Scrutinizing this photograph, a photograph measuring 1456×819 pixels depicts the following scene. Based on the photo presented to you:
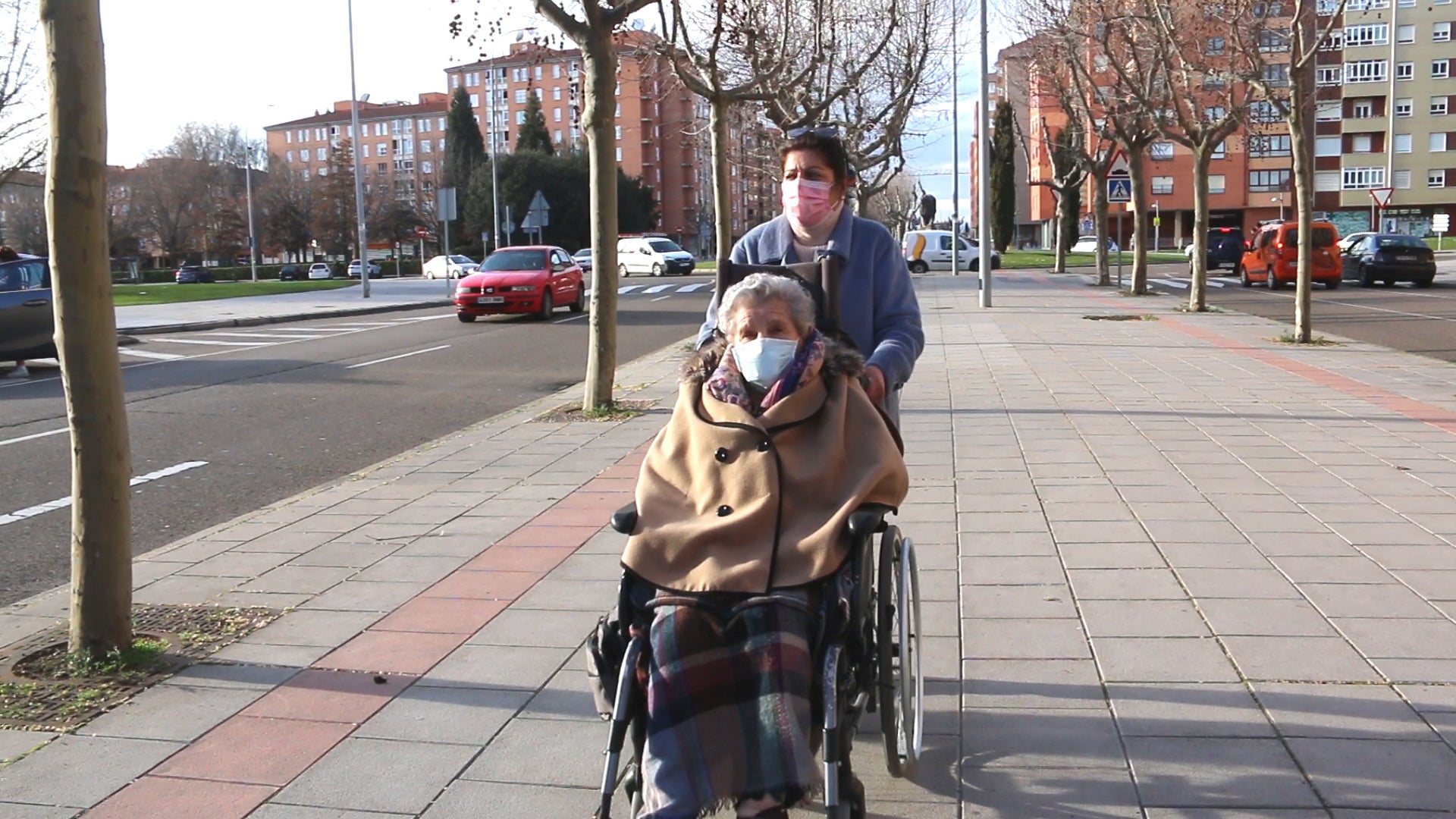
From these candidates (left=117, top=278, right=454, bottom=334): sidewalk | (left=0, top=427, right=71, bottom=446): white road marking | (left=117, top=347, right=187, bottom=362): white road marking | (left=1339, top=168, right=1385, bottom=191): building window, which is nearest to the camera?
(left=0, top=427, right=71, bottom=446): white road marking

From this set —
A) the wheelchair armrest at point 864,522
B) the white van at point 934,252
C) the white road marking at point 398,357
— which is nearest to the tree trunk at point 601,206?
the white road marking at point 398,357

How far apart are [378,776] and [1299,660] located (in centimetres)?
304

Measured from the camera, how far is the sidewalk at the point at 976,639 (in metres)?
3.55

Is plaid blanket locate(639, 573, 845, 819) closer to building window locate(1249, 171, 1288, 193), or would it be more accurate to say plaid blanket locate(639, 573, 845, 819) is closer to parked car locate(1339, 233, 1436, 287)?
parked car locate(1339, 233, 1436, 287)

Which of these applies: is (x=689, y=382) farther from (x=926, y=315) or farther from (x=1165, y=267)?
(x=1165, y=267)

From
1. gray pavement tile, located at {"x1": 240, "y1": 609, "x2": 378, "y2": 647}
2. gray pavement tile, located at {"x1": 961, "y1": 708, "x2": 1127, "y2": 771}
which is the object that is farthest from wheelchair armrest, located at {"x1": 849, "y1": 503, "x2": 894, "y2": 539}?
gray pavement tile, located at {"x1": 240, "y1": 609, "x2": 378, "y2": 647}

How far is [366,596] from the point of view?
5539 millimetres

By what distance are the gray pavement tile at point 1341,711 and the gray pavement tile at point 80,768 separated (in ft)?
11.0

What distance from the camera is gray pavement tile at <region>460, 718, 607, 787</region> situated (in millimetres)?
3641

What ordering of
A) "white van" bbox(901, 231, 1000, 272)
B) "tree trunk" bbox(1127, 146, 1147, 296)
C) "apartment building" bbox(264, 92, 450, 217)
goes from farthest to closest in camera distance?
1. "apartment building" bbox(264, 92, 450, 217)
2. "white van" bbox(901, 231, 1000, 272)
3. "tree trunk" bbox(1127, 146, 1147, 296)

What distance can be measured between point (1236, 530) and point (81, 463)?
5096 millimetres

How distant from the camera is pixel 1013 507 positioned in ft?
23.1

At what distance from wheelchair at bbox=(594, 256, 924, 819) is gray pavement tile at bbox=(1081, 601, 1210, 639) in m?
1.22

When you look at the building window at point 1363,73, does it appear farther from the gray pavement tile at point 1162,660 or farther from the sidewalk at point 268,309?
the gray pavement tile at point 1162,660
